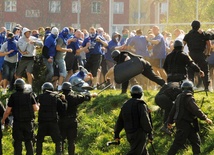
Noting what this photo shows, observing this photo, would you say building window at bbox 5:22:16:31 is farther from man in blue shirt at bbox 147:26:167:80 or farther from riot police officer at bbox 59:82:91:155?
riot police officer at bbox 59:82:91:155

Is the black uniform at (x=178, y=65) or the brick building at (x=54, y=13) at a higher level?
the black uniform at (x=178, y=65)

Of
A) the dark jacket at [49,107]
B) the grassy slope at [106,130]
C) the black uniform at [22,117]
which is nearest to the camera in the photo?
the black uniform at [22,117]

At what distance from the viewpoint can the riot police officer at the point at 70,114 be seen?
20.4m

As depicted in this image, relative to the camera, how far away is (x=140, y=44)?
2620 centimetres

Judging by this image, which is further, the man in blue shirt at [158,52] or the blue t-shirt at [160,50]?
the blue t-shirt at [160,50]

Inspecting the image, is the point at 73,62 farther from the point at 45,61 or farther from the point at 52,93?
the point at 52,93

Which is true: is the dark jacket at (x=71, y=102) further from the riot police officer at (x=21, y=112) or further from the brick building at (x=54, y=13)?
the brick building at (x=54, y=13)

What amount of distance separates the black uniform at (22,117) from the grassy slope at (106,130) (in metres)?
2.50

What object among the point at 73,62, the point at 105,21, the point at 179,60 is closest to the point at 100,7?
the point at 105,21

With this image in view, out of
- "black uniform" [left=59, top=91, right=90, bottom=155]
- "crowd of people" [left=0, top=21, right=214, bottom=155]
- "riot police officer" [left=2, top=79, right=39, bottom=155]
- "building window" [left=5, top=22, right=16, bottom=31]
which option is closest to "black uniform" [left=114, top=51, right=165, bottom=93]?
"crowd of people" [left=0, top=21, right=214, bottom=155]

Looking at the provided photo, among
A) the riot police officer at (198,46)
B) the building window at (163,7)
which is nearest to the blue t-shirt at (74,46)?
the riot police officer at (198,46)

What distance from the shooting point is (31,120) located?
2027 centimetres

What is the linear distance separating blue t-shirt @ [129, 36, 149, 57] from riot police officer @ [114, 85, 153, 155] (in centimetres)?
847

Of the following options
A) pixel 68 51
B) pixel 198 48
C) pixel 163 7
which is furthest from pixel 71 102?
pixel 163 7
